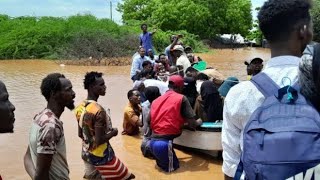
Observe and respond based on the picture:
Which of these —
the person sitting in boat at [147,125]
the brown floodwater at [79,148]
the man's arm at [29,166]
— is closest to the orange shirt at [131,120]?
the brown floodwater at [79,148]

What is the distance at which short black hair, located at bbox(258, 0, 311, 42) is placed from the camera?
1.87 metres

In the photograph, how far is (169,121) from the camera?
6207 mm

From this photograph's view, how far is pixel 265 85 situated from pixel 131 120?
6560 millimetres

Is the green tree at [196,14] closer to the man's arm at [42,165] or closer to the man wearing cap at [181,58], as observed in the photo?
the man wearing cap at [181,58]

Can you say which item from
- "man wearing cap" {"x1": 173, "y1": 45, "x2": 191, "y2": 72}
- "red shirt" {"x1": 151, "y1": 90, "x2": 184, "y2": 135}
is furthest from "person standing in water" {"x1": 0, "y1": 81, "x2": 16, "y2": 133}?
"man wearing cap" {"x1": 173, "y1": 45, "x2": 191, "y2": 72}

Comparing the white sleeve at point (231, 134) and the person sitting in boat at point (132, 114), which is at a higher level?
the white sleeve at point (231, 134)

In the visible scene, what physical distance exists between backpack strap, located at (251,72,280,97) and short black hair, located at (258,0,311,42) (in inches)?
7.8

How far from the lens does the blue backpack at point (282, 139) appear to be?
4.77ft

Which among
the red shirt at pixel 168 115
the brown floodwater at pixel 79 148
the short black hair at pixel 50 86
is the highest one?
the short black hair at pixel 50 86

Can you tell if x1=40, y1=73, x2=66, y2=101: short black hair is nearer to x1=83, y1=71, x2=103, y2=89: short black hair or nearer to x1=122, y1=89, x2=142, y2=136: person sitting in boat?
x1=83, y1=71, x2=103, y2=89: short black hair

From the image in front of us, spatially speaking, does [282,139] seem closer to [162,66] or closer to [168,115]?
[168,115]

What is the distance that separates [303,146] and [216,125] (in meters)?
5.14

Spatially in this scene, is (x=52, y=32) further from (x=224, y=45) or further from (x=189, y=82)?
(x=189, y=82)

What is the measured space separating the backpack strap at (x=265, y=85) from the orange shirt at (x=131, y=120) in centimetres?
641
